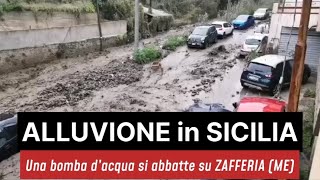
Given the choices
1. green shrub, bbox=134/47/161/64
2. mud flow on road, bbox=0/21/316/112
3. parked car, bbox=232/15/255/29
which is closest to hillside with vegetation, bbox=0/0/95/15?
mud flow on road, bbox=0/21/316/112

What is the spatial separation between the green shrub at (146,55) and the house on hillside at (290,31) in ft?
24.3

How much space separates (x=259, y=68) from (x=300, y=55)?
8.88 meters

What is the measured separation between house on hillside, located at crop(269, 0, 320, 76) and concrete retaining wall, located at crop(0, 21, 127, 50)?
12.3m

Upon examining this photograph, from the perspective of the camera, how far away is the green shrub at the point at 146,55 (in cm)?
2215

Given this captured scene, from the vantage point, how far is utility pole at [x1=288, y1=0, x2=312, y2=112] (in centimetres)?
620

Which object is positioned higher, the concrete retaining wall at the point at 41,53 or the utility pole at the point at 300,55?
the utility pole at the point at 300,55

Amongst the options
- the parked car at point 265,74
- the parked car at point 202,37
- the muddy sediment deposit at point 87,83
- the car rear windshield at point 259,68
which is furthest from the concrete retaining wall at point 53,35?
the car rear windshield at point 259,68

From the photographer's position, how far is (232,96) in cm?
1562

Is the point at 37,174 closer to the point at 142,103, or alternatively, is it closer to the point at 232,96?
the point at 142,103

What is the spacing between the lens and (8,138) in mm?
9984

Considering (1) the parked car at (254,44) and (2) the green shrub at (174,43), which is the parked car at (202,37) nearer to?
(2) the green shrub at (174,43)

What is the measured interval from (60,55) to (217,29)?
13557 millimetres

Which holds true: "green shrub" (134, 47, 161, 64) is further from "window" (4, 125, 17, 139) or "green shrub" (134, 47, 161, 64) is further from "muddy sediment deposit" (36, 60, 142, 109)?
"window" (4, 125, 17, 139)

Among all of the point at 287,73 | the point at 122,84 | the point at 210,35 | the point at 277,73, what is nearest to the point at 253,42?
the point at 210,35
